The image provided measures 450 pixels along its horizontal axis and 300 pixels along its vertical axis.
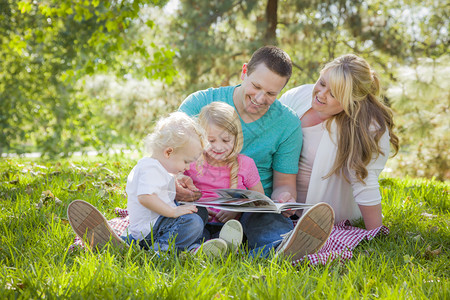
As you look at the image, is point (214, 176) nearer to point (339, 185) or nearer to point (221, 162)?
point (221, 162)

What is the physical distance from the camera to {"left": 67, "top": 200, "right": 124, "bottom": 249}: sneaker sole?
86.6 inches

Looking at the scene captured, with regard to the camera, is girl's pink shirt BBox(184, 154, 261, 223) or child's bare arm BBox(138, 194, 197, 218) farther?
girl's pink shirt BBox(184, 154, 261, 223)

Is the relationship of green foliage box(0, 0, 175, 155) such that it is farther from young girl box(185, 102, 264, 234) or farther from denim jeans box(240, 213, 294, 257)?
denim jeans box(240, 213, 294, 257)

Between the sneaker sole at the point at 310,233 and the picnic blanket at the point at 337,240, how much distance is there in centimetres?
5

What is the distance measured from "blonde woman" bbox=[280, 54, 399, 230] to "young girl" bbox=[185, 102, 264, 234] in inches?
21.6

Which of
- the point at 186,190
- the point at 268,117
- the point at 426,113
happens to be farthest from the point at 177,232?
the point at 426,113

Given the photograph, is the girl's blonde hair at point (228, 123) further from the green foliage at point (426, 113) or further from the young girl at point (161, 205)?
the green foliage at point (426, 113)

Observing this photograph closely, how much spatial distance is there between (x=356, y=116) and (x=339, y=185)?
0.55 metres

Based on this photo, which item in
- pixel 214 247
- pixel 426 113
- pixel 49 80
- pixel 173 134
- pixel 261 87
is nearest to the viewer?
pixel 214 247

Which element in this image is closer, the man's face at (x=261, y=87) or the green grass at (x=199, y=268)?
the green grass at (x=199, y=268)

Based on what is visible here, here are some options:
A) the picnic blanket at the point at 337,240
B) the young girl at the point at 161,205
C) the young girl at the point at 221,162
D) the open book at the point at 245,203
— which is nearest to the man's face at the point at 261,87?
the young girl at the point at 221,162

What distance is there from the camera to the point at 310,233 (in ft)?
7.43

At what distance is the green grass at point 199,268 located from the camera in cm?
165

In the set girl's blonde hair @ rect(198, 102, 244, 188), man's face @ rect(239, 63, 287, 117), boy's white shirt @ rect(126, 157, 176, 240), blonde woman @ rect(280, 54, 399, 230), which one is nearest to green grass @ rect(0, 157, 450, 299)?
boy's white shirt @ rect(126, 157, 176, 240)
